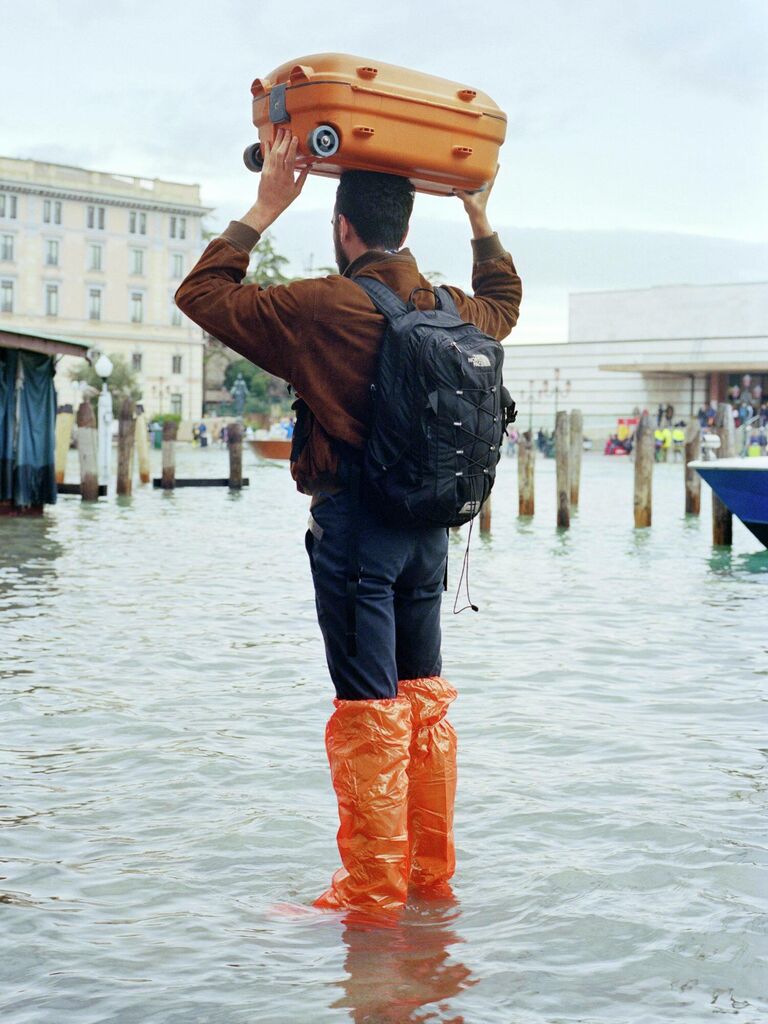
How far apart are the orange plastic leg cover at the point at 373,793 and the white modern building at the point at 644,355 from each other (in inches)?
2621

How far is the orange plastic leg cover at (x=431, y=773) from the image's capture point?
4211mm

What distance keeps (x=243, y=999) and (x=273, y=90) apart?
2424 millimetres

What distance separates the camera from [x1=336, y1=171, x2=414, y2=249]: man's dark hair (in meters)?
4.09

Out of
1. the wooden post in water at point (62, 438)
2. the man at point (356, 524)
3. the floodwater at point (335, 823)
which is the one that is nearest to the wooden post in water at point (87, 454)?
the wooden post in water at point (62, 438)

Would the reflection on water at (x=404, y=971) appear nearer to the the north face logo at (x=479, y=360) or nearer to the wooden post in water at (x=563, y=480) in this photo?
the the north face logo at (x=479, y=360)

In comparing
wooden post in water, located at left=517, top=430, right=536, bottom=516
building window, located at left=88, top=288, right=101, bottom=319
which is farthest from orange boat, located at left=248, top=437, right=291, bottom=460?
building window, located at left=88, top=288, right=101, bottom=319

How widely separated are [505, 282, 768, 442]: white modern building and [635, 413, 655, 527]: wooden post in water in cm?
4704

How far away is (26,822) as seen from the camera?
206 inches

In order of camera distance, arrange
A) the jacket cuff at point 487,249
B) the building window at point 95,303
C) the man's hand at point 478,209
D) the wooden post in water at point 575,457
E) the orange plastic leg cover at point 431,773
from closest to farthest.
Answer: the orange plastic leg cover at point 431,773, the man's hand at point 478,209, the jacket cuff at point 487,249, the wooden post in water at point 575,457, the building window at point 95,303

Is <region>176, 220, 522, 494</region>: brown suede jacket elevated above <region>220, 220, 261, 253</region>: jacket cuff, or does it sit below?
below

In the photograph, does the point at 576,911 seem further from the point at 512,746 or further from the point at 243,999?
the point at 512,746

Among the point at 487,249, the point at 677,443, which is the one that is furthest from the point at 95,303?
the point at 487,249

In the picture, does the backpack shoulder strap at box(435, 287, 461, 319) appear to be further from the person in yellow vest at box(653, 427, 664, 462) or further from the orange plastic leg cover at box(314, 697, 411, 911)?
the person in yellow vest at box(653, 427, 664, 462)

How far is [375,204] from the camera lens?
4105 millimetres
